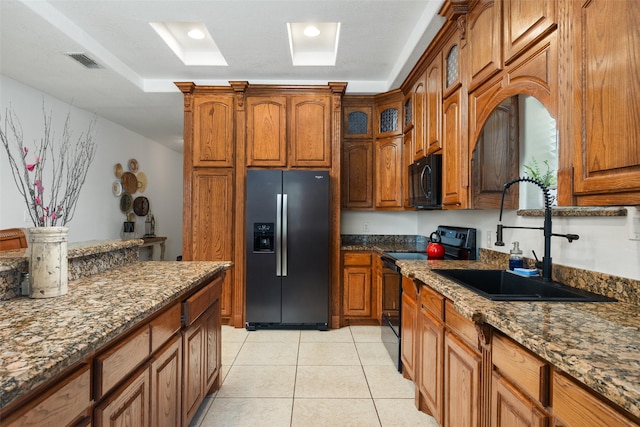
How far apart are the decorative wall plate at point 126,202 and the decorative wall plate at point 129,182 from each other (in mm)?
85

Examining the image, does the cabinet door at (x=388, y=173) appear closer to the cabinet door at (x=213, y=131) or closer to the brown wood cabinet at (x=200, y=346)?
the cabinet door at (x=213, y=131)

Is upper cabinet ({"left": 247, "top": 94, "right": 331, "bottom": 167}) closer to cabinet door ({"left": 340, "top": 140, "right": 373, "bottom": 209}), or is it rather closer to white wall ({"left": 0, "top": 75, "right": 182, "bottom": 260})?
cabinet door ({"left": 340, "top": 140, "right": 373, "bottom": 209})

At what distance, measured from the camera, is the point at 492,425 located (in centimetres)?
119

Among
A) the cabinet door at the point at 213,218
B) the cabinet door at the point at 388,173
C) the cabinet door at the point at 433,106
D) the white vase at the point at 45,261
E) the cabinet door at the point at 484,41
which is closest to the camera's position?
the white vase at the point at 45,261

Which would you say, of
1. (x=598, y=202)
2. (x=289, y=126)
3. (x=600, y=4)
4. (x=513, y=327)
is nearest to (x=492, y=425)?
(x=513, y=327)

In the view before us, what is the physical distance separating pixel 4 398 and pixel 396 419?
1.95 metres

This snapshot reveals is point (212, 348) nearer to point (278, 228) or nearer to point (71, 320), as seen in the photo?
point (71, 320)

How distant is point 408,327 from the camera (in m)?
2.28

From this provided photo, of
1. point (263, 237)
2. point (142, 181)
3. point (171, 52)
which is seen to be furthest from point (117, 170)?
point (263, 237)

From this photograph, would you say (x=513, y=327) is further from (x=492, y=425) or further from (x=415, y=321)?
(x=415, y=321)

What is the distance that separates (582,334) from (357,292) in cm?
281

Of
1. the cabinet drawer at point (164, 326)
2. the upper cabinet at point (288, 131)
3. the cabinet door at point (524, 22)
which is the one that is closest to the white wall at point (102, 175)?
the upper cabinet at point (288, 131)

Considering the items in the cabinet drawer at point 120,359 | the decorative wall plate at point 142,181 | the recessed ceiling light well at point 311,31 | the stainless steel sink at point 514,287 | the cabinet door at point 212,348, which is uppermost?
the recessed ceiling light well at point 311,31

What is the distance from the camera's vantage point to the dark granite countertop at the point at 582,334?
694mm
